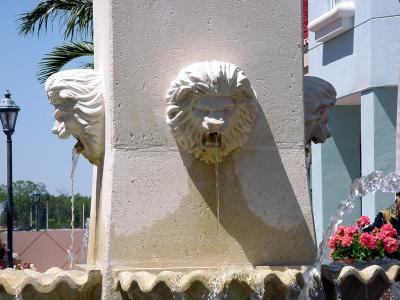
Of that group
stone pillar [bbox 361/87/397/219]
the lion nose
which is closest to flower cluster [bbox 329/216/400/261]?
the lion nose

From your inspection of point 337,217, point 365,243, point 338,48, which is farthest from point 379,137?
point 337,217

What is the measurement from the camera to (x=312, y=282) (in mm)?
5574

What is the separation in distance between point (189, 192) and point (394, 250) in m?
3.73

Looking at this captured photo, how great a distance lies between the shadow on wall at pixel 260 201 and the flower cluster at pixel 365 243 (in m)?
3.41

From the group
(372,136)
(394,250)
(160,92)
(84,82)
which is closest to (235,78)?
(160,92)

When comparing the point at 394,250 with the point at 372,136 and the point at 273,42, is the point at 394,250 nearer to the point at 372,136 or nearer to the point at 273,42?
the point at 273,42

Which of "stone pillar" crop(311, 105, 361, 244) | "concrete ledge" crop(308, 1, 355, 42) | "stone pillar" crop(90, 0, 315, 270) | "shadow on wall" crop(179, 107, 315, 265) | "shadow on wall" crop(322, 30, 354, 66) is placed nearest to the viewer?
"stone pillar" crop(90, 0, 315, 270)

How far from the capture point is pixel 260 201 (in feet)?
19.8

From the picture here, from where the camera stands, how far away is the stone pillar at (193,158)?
589 cm

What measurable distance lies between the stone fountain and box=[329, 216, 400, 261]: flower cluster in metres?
3.41

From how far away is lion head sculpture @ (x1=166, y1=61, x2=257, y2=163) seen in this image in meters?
5.74

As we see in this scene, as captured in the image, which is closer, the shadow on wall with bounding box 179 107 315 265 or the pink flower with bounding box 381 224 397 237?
the shadow on wall with bounding box 179 107 315 265

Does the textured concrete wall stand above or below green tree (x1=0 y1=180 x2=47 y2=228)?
above

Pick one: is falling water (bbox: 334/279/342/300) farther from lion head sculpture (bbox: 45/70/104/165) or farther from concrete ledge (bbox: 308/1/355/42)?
concrete ledge (bbox: 308/1/355/42)
